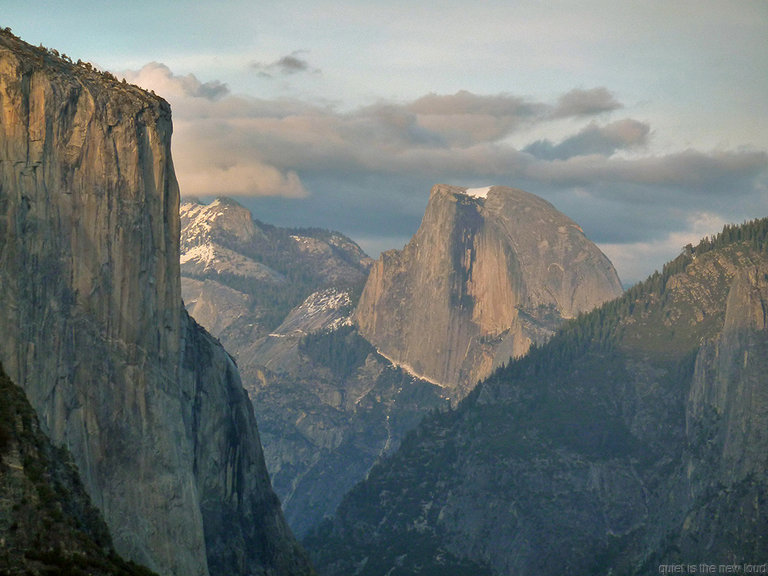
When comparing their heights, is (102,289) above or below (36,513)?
above

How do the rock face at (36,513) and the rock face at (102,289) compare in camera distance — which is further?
the rock face at (102,289)

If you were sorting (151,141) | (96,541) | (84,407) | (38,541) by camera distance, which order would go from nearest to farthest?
(38,541)
(96,541)
(84,407)
(151,141)

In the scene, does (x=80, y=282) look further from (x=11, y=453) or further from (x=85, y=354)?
(x=11, y=453)

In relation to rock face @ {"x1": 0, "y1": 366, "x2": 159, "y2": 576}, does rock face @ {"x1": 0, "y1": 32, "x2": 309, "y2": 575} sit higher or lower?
higher

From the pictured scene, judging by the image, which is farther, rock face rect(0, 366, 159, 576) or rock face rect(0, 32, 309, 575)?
rock face rect(0, 32, 309, 575)

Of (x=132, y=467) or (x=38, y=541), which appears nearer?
(x=38, y=541)

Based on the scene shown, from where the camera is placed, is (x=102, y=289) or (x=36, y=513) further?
(x=102, y=289)

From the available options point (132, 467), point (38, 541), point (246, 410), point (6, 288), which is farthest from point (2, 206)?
point (246, 410)

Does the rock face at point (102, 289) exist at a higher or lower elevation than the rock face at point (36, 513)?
higher
